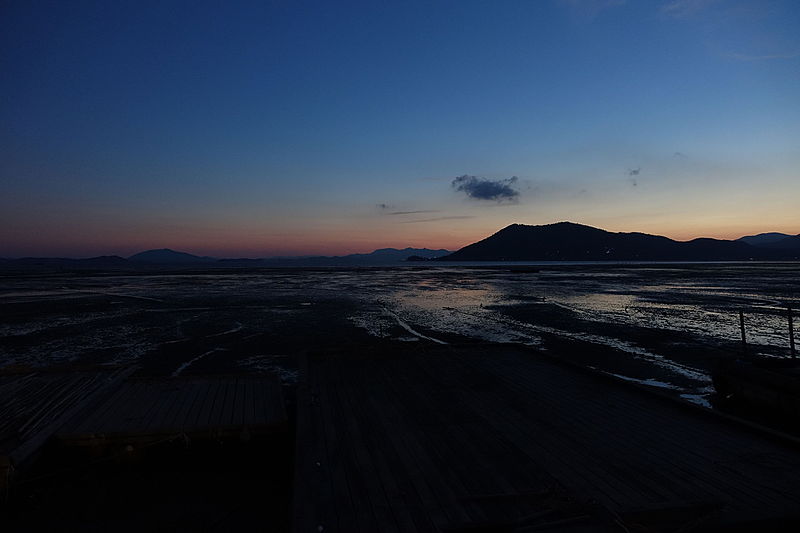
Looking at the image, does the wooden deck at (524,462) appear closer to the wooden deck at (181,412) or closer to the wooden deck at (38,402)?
the wooden deck at (181,412)

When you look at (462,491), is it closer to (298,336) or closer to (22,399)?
(22,399)

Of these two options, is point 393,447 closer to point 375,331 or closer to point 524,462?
point 524,462

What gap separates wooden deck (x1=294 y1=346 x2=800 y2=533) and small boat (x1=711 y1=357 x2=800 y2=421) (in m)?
4.97

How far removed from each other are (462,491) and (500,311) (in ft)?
91.8

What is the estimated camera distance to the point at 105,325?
2672 cm

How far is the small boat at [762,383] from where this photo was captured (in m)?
11.0

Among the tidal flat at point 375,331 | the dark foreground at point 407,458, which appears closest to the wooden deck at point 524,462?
the dark foreground at point 407,458

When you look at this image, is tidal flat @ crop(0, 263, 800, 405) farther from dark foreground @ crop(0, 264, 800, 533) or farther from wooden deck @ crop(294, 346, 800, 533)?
wooden deck @ crop(294, 346, 800, 533)

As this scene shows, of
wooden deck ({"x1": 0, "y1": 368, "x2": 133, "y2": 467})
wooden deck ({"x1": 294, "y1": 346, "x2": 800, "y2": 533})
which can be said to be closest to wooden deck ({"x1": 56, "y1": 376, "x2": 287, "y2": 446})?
wooden deck ({"x1": 0, "y1": 368, "x2": 133, "y2": 467})

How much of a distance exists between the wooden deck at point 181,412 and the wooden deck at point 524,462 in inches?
54.4

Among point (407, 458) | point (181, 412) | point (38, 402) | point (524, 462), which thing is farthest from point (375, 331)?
point (524, 462)

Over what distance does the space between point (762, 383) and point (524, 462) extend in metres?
9.70

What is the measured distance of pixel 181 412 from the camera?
9.95 meters

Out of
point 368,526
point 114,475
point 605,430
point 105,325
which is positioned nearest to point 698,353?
point 605,430
